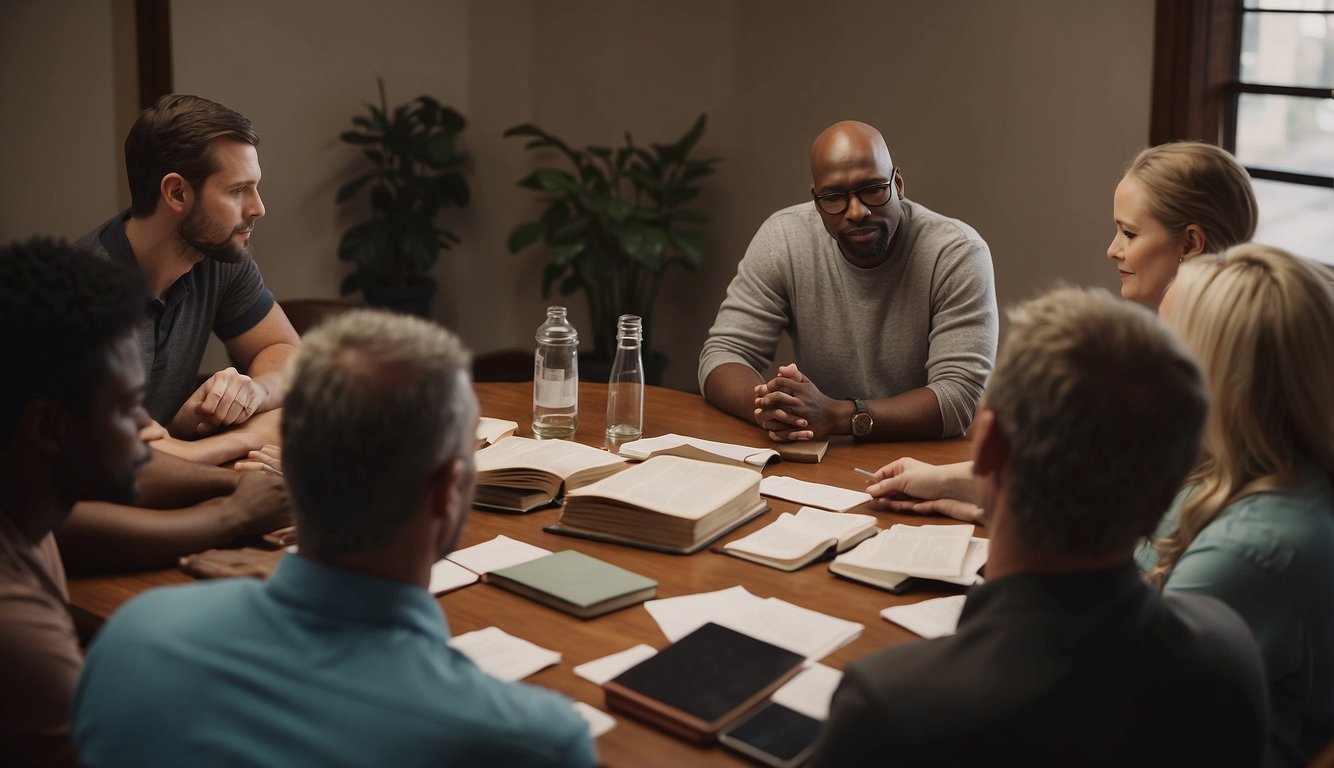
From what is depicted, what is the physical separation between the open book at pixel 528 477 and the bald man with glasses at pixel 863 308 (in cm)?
51

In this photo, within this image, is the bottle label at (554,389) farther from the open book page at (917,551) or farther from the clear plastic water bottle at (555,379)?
the open book page at (917,551)

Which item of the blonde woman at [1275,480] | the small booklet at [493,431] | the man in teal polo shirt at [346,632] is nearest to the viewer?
the man in teal polo shirt at [346,632]

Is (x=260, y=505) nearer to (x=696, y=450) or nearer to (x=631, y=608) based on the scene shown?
(x=631, y=608)

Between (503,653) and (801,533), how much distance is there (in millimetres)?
600

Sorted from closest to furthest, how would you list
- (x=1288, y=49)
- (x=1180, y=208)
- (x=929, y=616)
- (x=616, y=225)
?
(x=929, y=616), (x=1180, y=208), (x=1288, y=49), (x=616, y=225)

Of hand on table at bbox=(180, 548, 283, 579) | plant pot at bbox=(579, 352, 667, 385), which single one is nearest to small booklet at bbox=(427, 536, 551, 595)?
hand on table at bbox=(180, 548, 283, 579)

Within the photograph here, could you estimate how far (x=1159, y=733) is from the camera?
1.12 metres

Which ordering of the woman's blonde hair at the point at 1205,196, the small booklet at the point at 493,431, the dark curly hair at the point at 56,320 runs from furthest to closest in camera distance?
the small booklet at the point at 493,431 < the woman's blonde hair at the point at 1205,196 < the dark curly hair at the point at 56,320

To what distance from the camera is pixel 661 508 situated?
1.90 metres

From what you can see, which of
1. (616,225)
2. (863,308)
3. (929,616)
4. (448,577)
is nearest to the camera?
(929,616)

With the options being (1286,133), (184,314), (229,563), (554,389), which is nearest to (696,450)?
(554,389)

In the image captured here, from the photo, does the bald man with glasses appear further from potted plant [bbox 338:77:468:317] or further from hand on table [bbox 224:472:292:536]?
potted plant [bbox 338:77:468:317]

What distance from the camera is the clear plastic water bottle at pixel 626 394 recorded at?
245cm

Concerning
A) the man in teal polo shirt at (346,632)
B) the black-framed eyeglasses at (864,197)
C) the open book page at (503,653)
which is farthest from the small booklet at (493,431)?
the man in teal polo shirt at (346,632)
